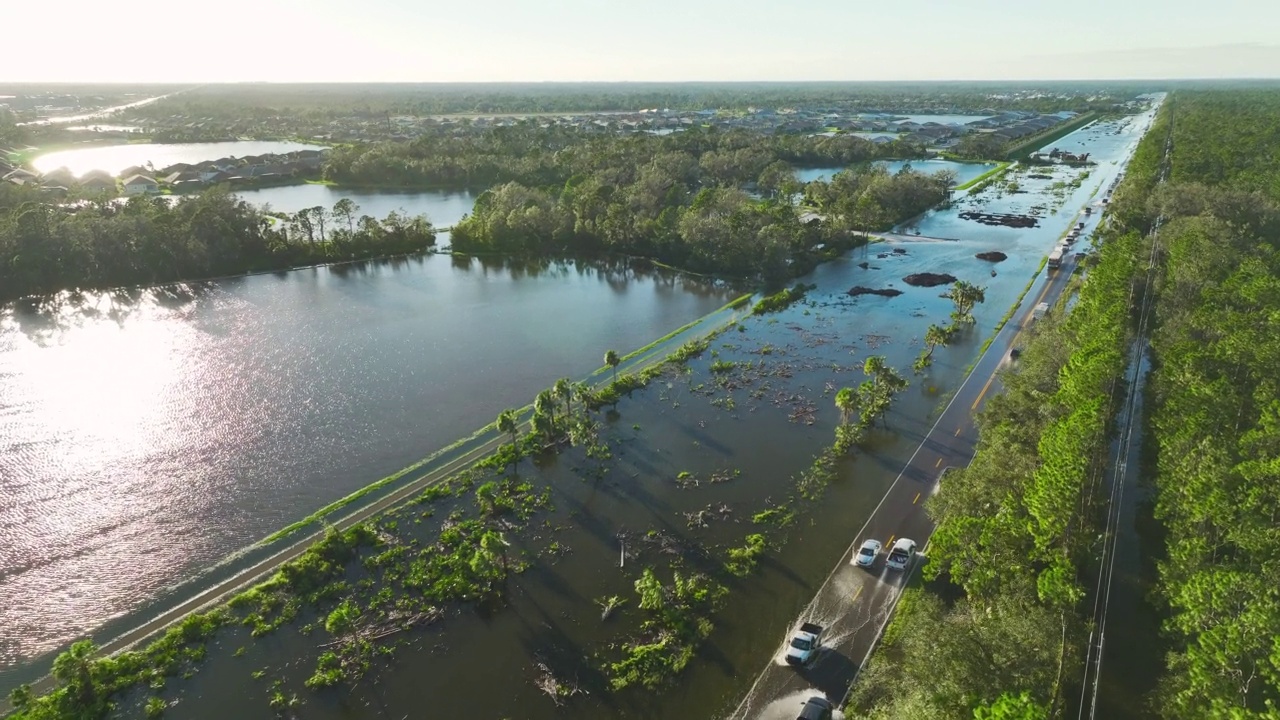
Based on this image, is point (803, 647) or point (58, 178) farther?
point (58, 178)

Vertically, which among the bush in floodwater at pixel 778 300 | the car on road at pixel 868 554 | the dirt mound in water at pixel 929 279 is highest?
the dirt mound in water at pixel 929 279

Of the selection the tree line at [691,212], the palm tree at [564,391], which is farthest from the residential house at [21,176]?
the palm tree at [564,391]

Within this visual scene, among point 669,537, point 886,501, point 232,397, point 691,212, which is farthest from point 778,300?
point 232,397

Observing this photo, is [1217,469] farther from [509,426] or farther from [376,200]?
[376,200]

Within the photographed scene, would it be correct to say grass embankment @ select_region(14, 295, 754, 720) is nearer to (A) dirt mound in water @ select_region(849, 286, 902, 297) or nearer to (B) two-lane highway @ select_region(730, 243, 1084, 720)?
(B) two-lane highway @ select_region(730, 243, 1084, 720)

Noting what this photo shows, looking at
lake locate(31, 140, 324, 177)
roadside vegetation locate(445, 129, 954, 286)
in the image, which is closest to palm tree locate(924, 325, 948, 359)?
roadside vegetation locate(445, 129, 954, 286)

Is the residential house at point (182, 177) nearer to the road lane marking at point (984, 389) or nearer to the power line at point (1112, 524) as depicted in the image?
the road lane marking at point (984, 389)
